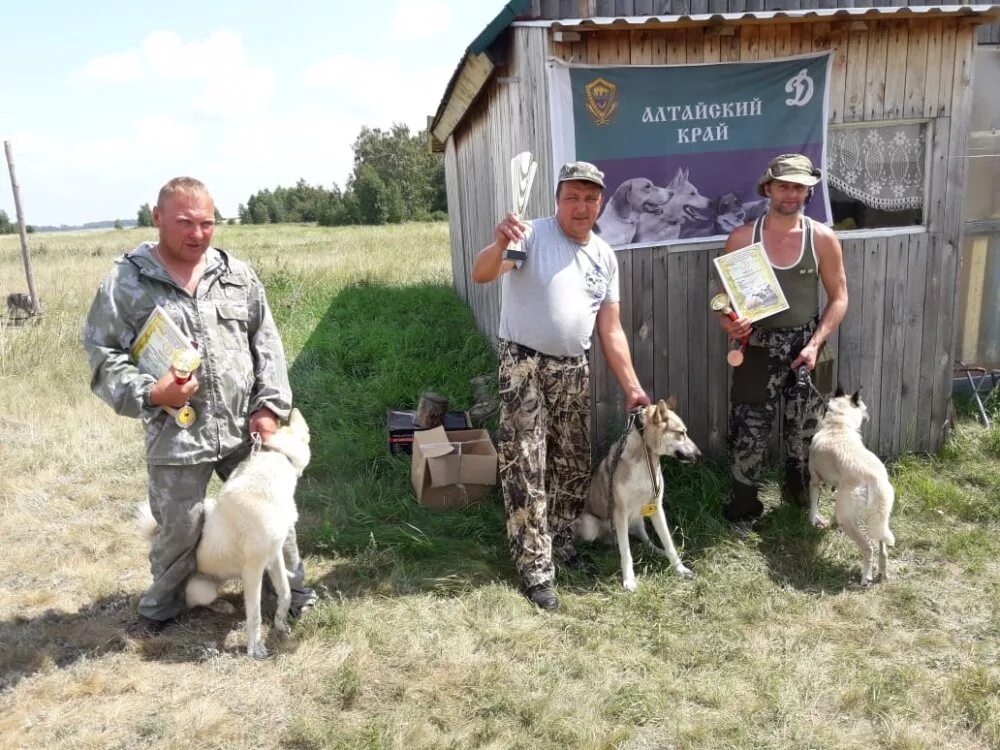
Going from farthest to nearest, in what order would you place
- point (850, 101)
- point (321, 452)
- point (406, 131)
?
point (406, 131), point (321, 452), point (850, 101)

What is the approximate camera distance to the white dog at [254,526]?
332 centimetres

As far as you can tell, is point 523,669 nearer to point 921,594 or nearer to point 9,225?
point 921,594

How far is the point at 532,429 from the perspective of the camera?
→ 3.96m

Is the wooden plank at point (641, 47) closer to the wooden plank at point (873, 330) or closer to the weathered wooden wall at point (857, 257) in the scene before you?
the weathered wooden wall at point (857, 257)

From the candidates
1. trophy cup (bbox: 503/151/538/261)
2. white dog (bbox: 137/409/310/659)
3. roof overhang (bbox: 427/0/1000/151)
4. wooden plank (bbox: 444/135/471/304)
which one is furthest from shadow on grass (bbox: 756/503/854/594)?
wooden plank (bbox: 444/135/471/304)

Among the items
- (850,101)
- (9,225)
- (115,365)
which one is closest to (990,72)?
(850,101)

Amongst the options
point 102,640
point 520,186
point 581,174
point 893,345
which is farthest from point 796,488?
point 102,640

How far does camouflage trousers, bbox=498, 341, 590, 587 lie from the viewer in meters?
3.92

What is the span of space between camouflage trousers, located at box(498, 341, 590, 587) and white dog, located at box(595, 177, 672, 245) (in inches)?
51.6

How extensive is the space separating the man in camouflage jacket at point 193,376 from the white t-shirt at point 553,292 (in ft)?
4.19

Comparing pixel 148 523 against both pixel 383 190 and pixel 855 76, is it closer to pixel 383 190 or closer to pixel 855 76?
pixel 855 76

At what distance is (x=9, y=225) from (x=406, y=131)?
4235 cm

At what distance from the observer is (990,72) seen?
20.4 feet

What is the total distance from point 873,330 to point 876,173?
1.17m
